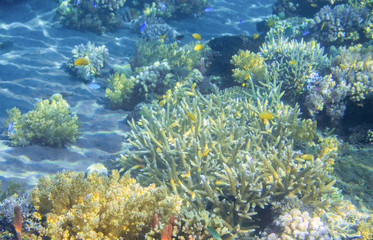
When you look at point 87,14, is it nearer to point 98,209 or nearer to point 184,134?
point 184,134

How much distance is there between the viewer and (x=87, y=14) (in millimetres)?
10609

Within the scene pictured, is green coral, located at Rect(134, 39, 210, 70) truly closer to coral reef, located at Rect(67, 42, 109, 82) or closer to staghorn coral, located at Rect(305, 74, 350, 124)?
coral reef, located at Rect(67, 42, 109, 82)

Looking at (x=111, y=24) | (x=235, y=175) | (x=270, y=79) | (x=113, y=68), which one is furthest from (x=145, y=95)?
(x=111, y=24)

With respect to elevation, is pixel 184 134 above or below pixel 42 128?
above

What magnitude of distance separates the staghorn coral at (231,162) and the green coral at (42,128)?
197cm

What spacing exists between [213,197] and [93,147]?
3.70m

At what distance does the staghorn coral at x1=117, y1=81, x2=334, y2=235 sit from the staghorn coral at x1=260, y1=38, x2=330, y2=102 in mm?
1147

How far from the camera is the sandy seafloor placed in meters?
4.96

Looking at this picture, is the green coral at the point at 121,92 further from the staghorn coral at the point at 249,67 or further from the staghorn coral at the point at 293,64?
the staghorn coral at the point at 293,64

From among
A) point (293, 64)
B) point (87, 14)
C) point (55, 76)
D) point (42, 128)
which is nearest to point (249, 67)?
point (293, 64)

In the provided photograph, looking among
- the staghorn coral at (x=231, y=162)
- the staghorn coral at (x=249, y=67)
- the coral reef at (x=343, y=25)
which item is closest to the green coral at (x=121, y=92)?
the staghorn coral at (x=231, y=162)

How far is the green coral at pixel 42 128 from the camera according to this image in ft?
16.9

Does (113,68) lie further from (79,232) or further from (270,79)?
(79,232)

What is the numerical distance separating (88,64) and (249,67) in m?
5.57
